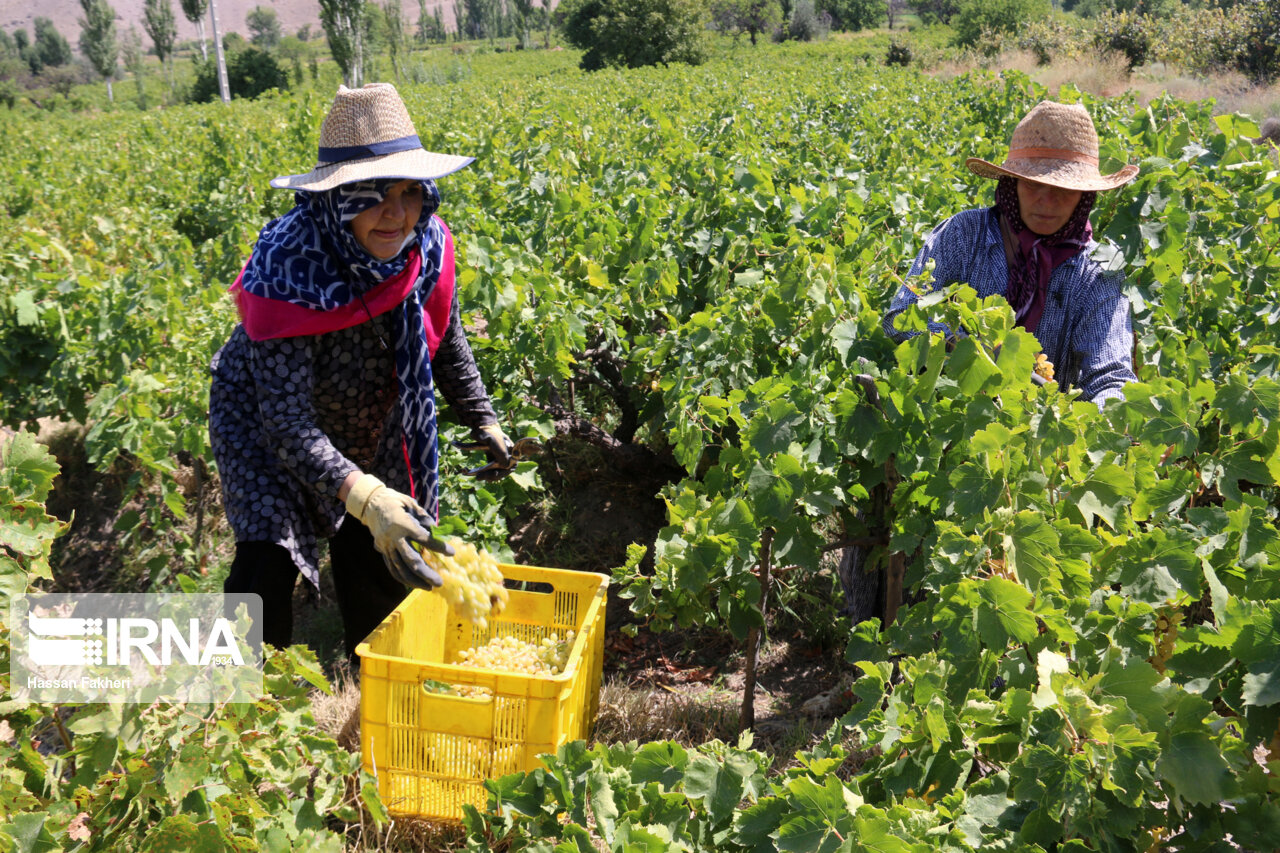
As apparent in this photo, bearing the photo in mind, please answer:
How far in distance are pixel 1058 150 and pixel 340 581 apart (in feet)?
8.06

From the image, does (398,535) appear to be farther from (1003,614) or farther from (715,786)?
(1003,614)

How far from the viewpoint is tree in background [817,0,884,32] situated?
62625 millimetres

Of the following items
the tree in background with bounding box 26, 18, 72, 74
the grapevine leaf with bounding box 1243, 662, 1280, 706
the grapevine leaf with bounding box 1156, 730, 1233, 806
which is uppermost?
A: the tree in background with bounding box 26, 18, 72, 74

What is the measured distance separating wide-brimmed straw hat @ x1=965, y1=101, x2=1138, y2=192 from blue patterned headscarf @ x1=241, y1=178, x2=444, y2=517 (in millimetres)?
1649

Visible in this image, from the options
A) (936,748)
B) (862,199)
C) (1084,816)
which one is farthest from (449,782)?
(862,199)

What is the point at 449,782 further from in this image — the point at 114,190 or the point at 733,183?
the point at 114,190

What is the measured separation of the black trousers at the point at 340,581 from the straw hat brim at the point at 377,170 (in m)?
0.94

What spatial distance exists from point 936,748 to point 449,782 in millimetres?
1227

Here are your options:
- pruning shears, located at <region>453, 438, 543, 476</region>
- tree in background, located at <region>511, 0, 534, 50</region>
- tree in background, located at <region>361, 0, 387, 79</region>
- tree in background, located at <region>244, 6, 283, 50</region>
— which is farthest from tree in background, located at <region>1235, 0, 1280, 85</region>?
tree in background, located at <region>244, 6, 283, 50</region>

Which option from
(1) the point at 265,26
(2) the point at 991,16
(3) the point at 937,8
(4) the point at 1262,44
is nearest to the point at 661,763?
(4) the point at 1262,44

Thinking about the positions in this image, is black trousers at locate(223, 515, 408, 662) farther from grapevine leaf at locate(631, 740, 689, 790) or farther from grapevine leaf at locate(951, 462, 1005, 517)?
grapevine leaf at locate(951, 462, 1005, 517)

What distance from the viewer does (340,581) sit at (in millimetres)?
3094

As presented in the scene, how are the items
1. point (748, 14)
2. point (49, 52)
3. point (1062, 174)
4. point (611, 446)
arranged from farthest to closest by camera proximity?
point (49, 52) < point (748, 14) < point (611, 446) < point (1062, 174)

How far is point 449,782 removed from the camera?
2.30 metres
